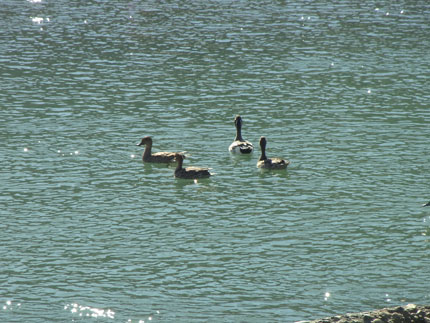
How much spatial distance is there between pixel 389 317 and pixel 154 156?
1283 cm

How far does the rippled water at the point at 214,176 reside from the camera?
53.9ft

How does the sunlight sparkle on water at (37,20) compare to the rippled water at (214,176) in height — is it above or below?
above

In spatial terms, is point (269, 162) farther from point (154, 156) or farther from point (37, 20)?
point (37, 20)

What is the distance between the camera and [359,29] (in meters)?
45.0

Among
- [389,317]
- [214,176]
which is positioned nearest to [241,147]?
[214,176]

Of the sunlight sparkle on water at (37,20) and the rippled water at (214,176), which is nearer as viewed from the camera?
the rippled water at (214,176)

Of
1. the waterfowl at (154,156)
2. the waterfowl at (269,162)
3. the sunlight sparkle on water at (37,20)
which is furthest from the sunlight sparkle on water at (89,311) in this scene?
the sunlight sparkle on water at (37,20)

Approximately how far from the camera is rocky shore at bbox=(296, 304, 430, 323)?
13.0 meters

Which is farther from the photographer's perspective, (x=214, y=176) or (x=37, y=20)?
(x=37, y=20)

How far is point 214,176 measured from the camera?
24.1m

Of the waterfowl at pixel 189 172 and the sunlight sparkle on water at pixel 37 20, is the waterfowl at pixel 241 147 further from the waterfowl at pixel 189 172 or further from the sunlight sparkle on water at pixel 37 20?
the sunlight sparkle on water at pixel 37 20

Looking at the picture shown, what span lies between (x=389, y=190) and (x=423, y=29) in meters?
24.1

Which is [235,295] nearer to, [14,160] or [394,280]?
[394,280]

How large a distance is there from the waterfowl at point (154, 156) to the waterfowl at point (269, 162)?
95.6 inches
